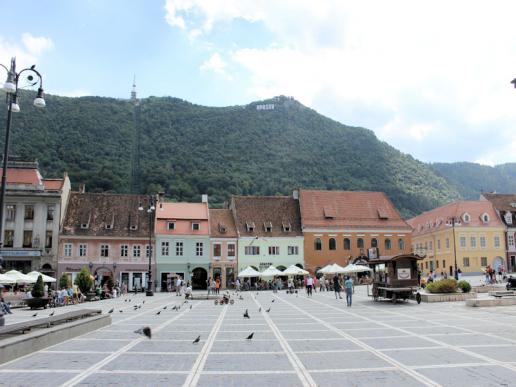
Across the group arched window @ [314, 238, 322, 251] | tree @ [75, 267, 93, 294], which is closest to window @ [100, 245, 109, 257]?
tree @ [75, 267, 93, 294]

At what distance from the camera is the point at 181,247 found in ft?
177

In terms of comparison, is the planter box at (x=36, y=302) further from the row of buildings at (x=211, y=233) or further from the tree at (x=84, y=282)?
the row of buildings at (x=211, y=233)

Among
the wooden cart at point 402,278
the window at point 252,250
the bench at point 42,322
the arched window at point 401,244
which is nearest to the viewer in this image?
the bench at point 42,322

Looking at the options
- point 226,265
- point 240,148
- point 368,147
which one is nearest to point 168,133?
point 240,148

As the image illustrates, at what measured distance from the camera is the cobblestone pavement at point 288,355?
29.1 feet

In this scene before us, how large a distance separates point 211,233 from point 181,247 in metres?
3.74

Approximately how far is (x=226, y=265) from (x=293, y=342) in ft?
137

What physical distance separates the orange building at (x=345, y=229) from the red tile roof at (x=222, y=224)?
8574mm

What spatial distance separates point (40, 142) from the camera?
254ft

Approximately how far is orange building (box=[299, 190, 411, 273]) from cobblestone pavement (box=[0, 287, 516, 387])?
38.6 meters

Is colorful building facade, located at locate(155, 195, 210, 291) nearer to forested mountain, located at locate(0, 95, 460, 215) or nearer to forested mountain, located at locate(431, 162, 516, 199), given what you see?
forested mountain, located at locate(0, 95, 460, 215)

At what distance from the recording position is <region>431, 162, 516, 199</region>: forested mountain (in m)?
112

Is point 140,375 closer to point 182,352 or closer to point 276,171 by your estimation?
point 182,352

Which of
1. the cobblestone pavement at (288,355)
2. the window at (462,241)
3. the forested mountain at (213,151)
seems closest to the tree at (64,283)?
the cobblestone pavement at (288,355)
